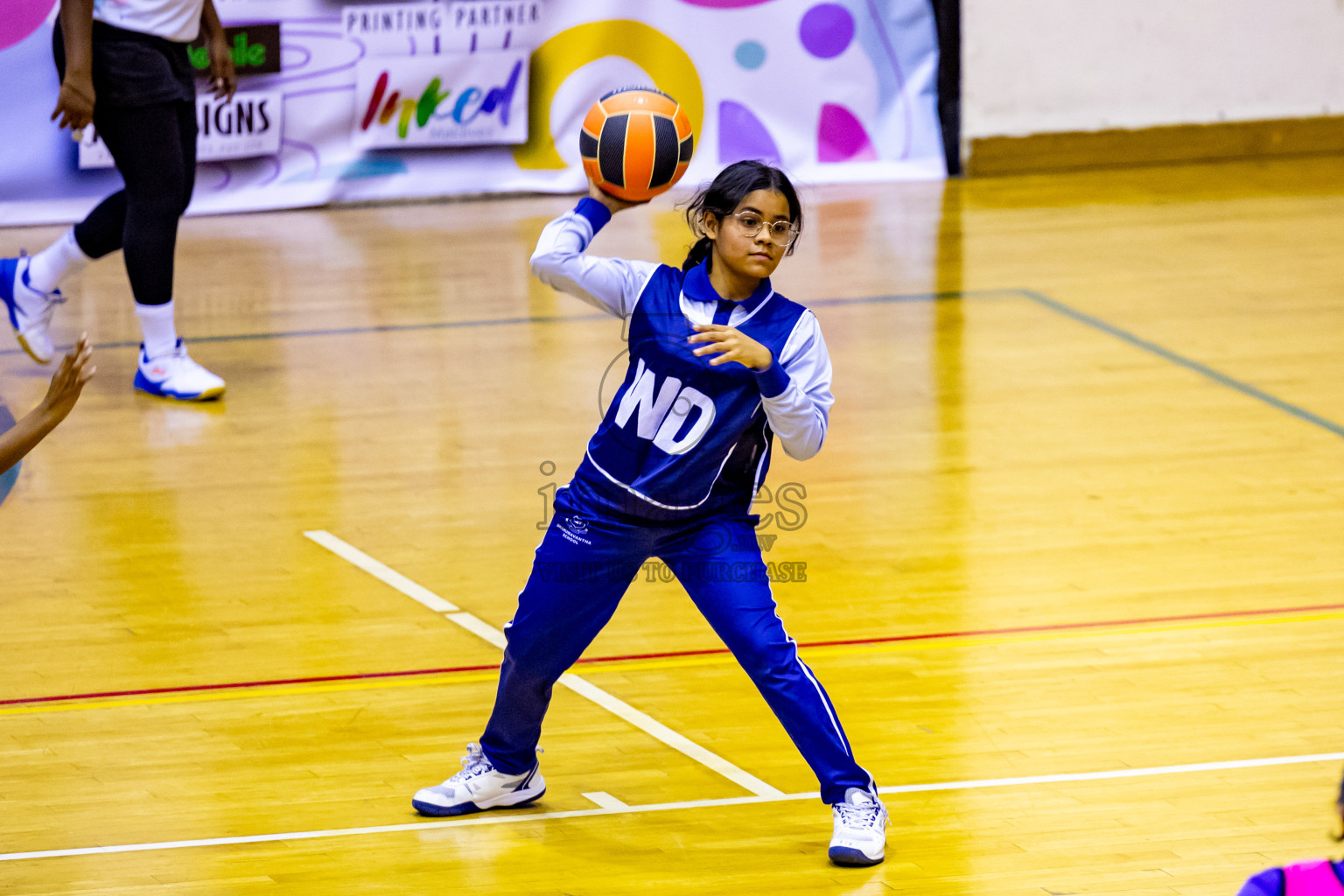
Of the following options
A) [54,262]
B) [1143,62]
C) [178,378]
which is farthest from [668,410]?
[1143,62]

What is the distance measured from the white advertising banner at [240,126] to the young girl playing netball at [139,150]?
9.65 feet

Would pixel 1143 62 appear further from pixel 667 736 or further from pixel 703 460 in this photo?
Answer: pixel 703 460

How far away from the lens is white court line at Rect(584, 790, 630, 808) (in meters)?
3.08

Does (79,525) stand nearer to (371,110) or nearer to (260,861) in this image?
(260,861)

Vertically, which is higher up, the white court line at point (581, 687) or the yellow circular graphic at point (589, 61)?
the yellow circular graphic at point (589, 61)

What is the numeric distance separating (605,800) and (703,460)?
74 cm

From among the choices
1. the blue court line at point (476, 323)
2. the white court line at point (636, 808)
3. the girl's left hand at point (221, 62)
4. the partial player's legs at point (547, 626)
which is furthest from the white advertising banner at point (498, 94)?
the partial player's legs at point (547, 626)

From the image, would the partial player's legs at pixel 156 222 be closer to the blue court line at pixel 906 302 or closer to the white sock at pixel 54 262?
the white sock at pixel 54 262

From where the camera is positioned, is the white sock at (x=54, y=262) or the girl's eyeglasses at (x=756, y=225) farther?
the white sock at (x=54, y=262)

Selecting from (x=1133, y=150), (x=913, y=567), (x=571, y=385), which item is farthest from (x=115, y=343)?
(x=1133, y=150)

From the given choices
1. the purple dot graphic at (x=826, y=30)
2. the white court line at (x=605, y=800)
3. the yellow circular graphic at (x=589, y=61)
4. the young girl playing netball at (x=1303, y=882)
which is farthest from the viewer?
the purple dot graphic at (x=826, y=30)

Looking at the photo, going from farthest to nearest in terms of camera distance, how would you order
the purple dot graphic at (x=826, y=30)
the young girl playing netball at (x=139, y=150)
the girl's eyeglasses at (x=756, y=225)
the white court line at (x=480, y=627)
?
the purple dot graphic at (x=826, y=30)
the young girl playing netball at (x=139, y=150)
the white court line at (x=480, y=627)
the girl's eyeglasses at (x=756, y=225)

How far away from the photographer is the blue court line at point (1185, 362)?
530cm

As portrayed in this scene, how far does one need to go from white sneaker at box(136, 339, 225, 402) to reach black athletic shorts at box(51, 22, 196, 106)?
35.8 inches
